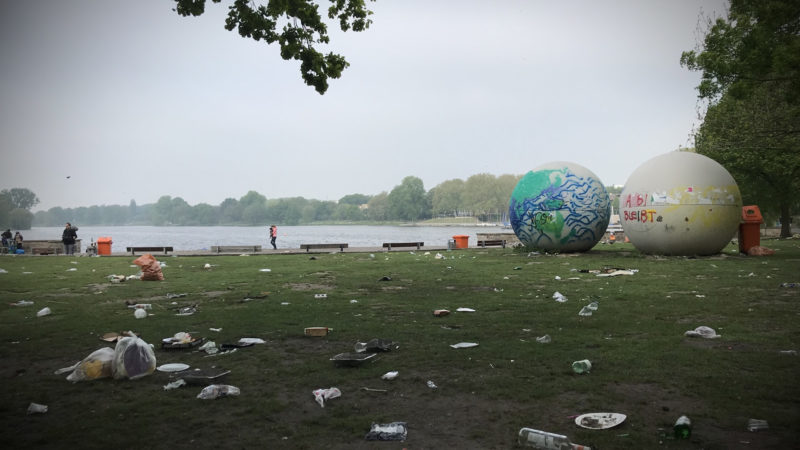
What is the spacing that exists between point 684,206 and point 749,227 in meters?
3.32

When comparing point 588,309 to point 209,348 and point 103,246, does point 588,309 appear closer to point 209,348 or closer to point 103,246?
point 209,348

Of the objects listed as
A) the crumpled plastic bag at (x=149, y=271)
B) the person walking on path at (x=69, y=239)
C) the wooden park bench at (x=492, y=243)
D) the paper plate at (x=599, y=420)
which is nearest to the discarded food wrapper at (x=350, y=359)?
the paper plate at (x=599, y=420)

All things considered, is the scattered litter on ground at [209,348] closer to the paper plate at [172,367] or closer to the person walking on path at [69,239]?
the paper plate at [172,367]

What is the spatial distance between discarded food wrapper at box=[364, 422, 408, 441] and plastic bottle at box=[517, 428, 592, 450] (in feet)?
2.77

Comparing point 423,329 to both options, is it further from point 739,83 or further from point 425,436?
point 739,83

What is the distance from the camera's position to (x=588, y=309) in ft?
27.3

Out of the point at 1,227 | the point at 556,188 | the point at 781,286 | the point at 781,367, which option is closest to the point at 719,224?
the point at 556,188

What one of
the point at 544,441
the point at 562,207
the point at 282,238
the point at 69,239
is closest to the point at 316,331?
the point at 544,441

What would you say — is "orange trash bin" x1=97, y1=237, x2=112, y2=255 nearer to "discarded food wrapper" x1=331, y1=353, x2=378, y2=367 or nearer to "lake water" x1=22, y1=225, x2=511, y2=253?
"lake water" x1=22, y1=225, x2=511, y2=253

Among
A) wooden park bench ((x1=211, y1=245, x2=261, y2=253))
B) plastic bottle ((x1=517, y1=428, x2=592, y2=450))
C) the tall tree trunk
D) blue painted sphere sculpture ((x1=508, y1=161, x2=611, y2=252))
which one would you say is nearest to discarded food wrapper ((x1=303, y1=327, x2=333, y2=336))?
plastic bottle ((x1=517, y1=428, x2=592, y2=450))

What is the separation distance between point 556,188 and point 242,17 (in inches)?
491

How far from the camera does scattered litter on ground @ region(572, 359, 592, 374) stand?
16.8ft

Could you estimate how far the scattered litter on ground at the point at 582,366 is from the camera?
513 cm

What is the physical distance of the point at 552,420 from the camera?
13.1 feet
